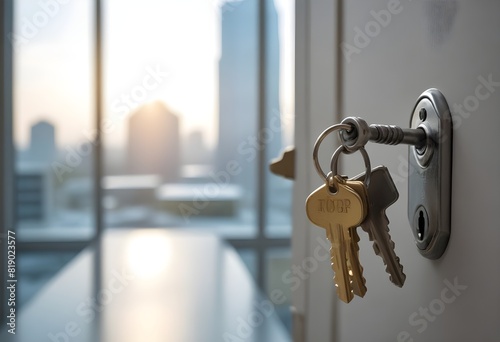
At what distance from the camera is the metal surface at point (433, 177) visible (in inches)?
14.9

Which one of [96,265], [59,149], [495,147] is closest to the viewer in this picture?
[495,147]

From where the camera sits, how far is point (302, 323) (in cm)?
89

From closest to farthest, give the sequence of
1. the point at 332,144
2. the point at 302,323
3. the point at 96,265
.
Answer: the point at 332,144 < the point at 302,323 < the point at 96,265

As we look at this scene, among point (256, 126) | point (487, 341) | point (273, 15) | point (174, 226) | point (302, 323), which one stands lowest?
point (174, 226)

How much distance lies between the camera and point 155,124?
395 cm

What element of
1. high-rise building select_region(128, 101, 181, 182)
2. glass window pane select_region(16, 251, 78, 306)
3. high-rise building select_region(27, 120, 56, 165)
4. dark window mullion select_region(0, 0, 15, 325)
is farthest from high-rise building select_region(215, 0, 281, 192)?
dark window mullion select_region(0, 0, 15, 325)

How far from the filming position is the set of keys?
14.6 inches

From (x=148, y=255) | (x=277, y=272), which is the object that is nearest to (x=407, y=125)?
(x=148, y=255)

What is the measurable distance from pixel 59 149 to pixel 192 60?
4.10ft

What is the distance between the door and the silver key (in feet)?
0.15

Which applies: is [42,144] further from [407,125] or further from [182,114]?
[407,125]

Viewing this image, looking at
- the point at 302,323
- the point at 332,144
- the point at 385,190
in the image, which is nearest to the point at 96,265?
the point at 302,323

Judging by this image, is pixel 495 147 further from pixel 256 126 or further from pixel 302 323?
pixel 256 126

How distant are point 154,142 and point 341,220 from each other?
3743 mm
